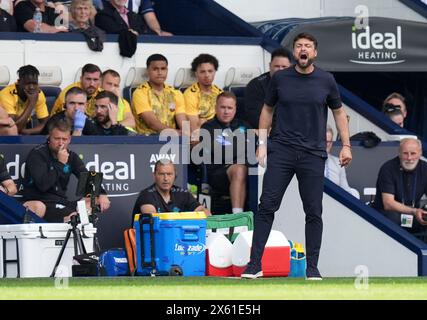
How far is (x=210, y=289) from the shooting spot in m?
12.0

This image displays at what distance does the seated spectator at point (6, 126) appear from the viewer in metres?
15.7

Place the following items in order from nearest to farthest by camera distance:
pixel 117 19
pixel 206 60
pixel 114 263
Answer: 1. pixel 114 263
2. pixel 206 60
3. pixel 117 19

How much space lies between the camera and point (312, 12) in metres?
20.8

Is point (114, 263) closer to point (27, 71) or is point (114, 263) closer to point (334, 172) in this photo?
point (27, 71)

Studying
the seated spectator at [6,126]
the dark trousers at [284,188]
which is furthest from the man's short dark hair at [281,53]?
the dark trousers at [284,188]

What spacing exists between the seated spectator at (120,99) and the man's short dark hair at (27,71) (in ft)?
2.83

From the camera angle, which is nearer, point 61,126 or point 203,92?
point 61,126

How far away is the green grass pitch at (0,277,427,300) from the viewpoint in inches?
455

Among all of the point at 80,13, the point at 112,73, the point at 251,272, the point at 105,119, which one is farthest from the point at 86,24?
the point at 251,272

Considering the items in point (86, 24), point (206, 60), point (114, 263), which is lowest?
point (114, 263)

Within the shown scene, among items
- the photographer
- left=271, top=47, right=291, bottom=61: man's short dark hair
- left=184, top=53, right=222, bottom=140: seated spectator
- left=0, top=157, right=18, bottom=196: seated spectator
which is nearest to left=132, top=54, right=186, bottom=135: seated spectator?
left=184, top=53, right=222, bottom=140: seated spectator

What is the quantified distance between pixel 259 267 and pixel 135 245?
5.53 feet

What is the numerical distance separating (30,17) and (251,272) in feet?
19.0
